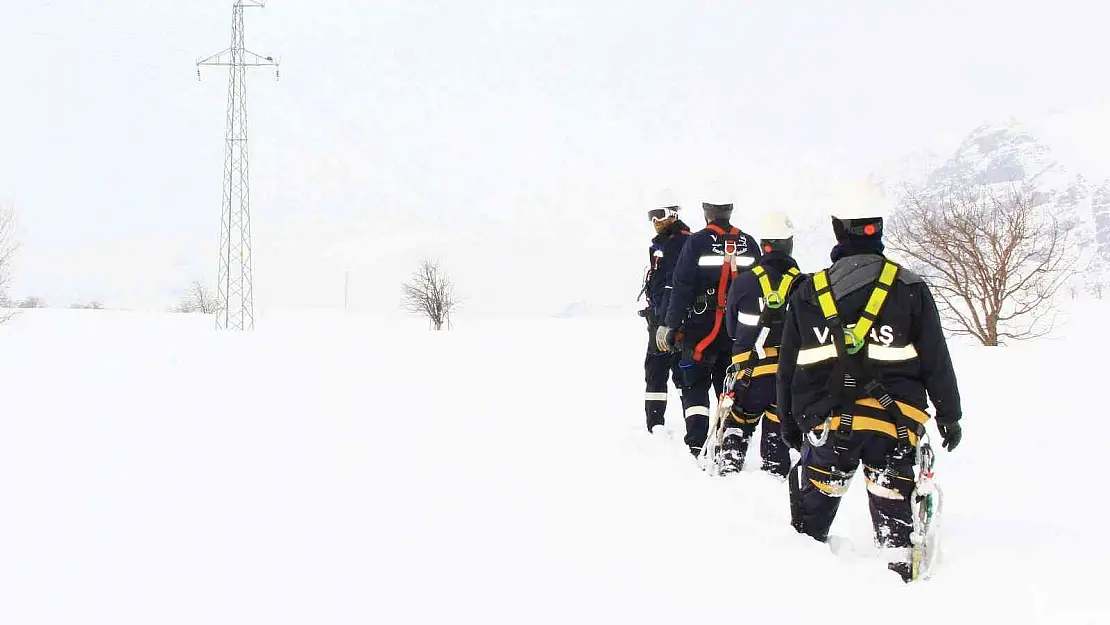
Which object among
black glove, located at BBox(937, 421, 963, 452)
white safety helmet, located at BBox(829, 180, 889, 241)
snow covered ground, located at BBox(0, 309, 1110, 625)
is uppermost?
white safety helmet, located at BBox(829, 180, 889, 241)

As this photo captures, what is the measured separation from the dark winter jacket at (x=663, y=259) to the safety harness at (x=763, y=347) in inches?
70.3

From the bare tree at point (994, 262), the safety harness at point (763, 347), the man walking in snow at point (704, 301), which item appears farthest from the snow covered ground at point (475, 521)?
the bare tree at point (994, 262)

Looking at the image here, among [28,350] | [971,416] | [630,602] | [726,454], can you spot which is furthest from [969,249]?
[28,350]

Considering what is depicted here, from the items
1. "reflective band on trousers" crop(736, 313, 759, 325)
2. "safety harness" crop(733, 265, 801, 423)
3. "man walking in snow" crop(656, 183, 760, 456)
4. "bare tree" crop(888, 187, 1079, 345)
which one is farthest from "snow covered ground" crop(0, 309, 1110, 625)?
"bare tree" crop(888, 187, 1079, 345)

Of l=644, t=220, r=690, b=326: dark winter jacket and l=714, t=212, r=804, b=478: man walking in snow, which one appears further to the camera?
l=644, t=220, r=690, b=326: dark winter jacket

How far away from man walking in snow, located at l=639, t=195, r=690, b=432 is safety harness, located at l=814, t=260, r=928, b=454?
12.6 ft

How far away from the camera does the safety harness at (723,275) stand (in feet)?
23.4

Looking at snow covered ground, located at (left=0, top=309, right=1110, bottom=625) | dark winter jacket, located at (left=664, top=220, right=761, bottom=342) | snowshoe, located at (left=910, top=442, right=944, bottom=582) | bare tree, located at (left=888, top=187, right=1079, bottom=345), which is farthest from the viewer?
bare tree, located at (left=888, top=187, right=1079, bottom=345)

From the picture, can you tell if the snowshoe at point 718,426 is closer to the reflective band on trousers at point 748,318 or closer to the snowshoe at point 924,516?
the reflective band on trousers at point 748,318

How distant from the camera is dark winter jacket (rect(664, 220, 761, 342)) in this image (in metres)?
7.10

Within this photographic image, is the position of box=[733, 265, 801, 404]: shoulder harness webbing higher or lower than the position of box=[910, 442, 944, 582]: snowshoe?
higher

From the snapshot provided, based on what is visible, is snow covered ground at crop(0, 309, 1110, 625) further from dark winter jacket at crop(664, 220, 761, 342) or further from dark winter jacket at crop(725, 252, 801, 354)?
dark winter jacket at crop(664, 220, 761, 342)

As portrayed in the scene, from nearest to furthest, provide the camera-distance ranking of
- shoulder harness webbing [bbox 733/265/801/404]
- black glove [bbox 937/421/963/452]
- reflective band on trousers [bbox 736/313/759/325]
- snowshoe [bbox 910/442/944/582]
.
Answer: snowshoe [bbox 910/442/944/582] → black glove [bbox 937/421/963/452] → shoulder harness webbing [bbox 733/265/801/404] → reflective band on trousers [bbox 736/313/759/325]

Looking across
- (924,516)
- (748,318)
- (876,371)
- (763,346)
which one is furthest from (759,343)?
(924,516)
